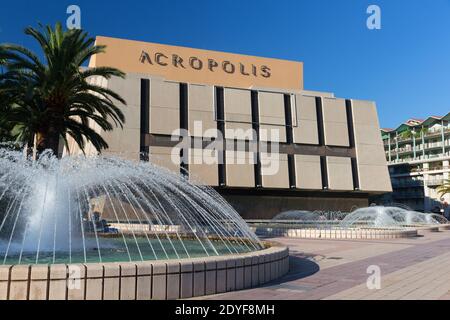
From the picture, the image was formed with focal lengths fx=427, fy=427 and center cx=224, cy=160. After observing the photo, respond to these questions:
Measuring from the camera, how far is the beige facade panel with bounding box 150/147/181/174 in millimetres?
41562

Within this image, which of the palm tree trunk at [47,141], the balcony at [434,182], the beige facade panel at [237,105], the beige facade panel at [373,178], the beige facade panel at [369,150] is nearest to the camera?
the palm tree trunk at [47,141]

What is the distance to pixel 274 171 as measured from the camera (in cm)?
4606

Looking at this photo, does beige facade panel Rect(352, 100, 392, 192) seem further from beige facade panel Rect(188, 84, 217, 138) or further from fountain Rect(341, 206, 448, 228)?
beige facade panel Rect(188, 84, 217, 138)

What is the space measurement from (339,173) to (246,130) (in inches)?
477

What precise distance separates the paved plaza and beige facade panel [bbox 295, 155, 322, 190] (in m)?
34.8

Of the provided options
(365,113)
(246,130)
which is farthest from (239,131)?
→ (365,113)

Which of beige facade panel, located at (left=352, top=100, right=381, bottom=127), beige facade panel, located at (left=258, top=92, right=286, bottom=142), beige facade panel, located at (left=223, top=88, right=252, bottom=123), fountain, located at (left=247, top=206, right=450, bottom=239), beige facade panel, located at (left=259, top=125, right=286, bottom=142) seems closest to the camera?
fountain, located at (left=247, top=206, right=450, bottom=239)

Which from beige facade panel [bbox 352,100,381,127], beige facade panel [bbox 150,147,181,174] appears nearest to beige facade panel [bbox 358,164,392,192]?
beige facade panel [bbox 352,100,381,127]

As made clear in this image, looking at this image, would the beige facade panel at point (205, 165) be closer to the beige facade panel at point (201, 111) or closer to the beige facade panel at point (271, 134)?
the beige facade panel at point (201, 111)

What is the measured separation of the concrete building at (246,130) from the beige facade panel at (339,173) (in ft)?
0.37

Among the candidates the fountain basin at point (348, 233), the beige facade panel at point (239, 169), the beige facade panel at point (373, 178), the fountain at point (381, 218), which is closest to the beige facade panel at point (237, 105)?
the beige facade panel at point (239, 169)

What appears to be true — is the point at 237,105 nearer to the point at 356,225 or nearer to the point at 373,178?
the point at 373,178

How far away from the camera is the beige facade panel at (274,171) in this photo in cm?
4556
